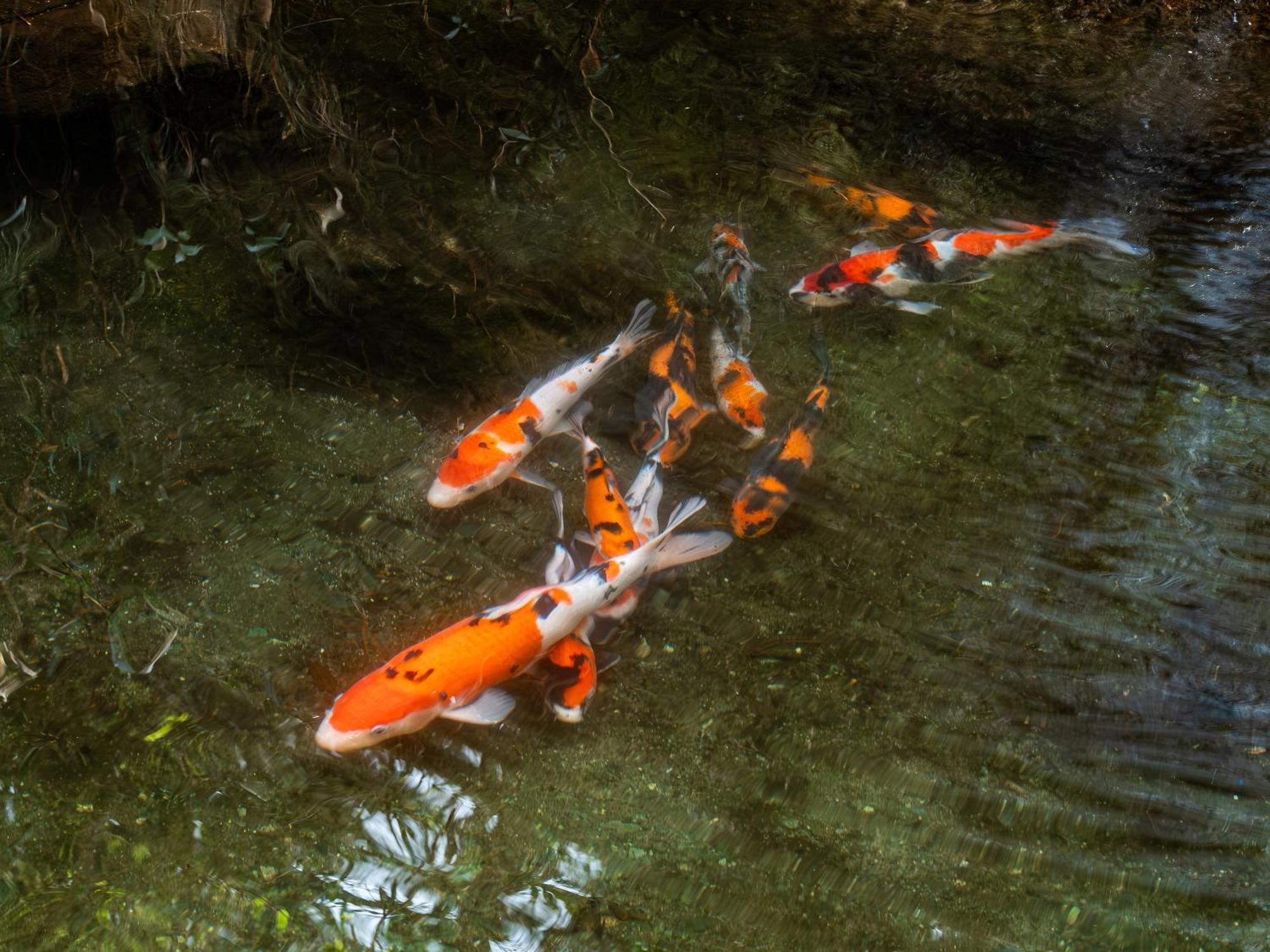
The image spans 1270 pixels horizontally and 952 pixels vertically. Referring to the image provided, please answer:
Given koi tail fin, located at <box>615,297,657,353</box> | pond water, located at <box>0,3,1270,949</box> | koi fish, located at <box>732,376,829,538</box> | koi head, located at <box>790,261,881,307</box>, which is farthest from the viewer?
koi head, located at <box>790,261,881,307</box>

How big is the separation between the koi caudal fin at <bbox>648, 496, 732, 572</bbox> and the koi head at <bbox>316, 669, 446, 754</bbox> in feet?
3.66

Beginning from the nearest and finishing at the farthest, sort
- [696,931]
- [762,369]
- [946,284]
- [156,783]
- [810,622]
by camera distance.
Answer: [696,931]
[156,783]
[810,622]
[762,369]
[946,284]

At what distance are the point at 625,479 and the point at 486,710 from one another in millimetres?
1358

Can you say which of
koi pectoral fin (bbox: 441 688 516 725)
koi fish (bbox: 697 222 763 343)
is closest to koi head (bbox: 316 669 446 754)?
koi pectoral fin (bbox: 441 688 516 725)

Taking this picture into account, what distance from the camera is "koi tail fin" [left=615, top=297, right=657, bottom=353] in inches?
184

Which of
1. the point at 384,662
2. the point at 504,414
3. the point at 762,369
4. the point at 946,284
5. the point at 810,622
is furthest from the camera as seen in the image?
the point at 946,284

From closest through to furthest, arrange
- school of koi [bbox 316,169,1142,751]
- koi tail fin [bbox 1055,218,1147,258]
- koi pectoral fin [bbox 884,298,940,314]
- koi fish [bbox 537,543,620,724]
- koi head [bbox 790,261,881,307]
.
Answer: school of koi [bbox 316,169,1142,751] < koi fish [bbox 537,543,620,724] < koi head [bbox 790,261,881,307] < koi pectoral fin [bbox 884,298,940,314] < koi tail fin [bbox 1055,218,1147,258]

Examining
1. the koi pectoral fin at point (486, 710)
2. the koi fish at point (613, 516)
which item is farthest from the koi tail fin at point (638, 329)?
the koi pectoral fin at point (486, 710)

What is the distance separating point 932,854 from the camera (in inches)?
128

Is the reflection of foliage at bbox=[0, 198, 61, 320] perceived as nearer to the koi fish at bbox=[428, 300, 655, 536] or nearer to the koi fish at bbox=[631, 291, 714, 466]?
the koi fish at bbox=[428, 300, 655, 536]

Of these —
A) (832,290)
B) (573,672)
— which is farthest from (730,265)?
(573,672)

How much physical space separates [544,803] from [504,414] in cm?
179

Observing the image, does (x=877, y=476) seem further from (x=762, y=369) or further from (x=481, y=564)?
(x=481, y=564)

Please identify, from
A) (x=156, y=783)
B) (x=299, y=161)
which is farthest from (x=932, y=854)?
(x=299, y=161)
